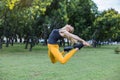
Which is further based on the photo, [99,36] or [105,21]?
[99,36]

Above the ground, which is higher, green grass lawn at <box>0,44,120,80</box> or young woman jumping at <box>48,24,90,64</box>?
young woman jumping at <box>48,24,90,64</box>

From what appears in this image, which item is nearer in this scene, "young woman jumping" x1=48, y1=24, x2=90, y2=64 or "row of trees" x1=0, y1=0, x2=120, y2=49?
"young woman jumping" x1=48, y1=24, x2=90, y2=64

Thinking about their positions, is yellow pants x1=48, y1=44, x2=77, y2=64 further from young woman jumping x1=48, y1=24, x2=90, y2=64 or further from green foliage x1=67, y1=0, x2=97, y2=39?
green foliage x1=67, y1=0, x2=97, y2=39

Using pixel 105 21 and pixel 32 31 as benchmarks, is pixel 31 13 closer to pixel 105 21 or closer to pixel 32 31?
pixel 32 31

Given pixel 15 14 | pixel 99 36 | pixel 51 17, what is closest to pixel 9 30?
pixel 51 17

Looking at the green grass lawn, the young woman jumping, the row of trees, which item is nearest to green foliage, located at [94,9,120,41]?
the row of trees

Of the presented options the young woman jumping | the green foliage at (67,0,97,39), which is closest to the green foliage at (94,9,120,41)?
the green foliage at (67,0,97,39)

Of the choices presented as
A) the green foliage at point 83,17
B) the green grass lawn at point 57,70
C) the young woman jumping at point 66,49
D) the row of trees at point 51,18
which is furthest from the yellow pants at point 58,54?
the green foliage at point 83,17

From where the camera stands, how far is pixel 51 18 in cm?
5303

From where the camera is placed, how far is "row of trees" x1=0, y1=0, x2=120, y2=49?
4428 centimetres

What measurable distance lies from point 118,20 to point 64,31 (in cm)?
6826

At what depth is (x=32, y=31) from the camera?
168ft

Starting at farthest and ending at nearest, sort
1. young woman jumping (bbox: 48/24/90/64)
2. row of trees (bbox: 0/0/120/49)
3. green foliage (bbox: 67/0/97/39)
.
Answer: green foliage (bbox: 67/0/97/39) → row of trees (bbox: 0/0/120/49) → young woman jumping (bbox: 48/24/90/64)

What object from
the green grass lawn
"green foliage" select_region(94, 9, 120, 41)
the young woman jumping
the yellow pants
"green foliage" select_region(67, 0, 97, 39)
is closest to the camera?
the young woman jumping
